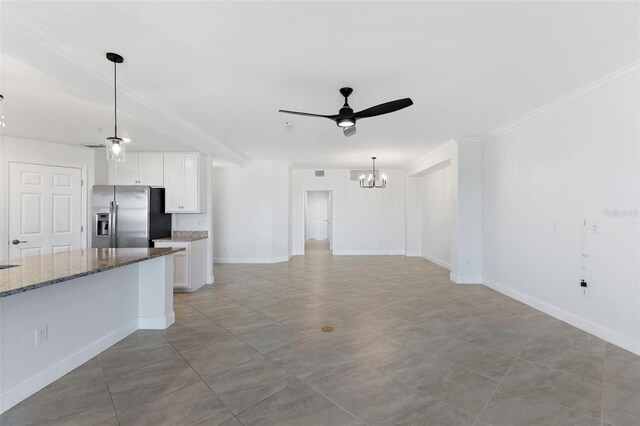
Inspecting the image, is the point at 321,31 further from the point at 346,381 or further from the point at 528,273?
the point at 528,273

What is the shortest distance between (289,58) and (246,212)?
5905mm

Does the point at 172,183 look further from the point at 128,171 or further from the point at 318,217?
the point at 318,217

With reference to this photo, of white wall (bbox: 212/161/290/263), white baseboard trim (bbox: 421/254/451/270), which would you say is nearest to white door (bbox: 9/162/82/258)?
white wall (bbox: 212/161/290/263)

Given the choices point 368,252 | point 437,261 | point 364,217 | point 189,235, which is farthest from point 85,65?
point 368,252

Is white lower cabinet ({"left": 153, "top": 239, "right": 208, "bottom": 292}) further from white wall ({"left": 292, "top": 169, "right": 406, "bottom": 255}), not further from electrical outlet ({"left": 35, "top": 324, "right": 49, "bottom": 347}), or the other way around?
white wall ({"left": 292, "top": 169, "right": 406, "bottom": 255})

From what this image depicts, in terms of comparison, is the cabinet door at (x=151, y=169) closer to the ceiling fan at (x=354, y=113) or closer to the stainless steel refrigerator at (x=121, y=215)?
the stainless steel refrigerator at (x=121, y=215)

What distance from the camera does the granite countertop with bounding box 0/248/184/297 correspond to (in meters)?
2.01

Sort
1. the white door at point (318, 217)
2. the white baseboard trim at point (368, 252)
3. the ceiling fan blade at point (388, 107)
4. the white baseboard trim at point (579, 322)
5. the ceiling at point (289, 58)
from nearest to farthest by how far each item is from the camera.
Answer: the ceiling at point (289, 58) < the ceiling fan blade at point (388, 107) < the white baseboard trim at point (579, 322) < the white baseboard trim at point (368, 252) < the white door at point (318, 217)

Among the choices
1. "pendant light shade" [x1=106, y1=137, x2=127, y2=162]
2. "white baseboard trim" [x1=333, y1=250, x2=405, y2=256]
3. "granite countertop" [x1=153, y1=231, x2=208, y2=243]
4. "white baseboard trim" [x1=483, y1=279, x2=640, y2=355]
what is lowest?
"white baseboard trim" [x1=483, y1=279, x2=640, y2=355]

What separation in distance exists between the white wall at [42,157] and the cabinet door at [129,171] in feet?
1.41

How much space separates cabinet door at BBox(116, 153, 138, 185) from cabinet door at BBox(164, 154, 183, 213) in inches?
21.0

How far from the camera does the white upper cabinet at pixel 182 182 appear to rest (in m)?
5.76

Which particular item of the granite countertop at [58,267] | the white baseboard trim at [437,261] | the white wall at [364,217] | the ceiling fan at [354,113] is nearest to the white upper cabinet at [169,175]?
the granite countertop at [58,267]

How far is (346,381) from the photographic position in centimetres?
252
